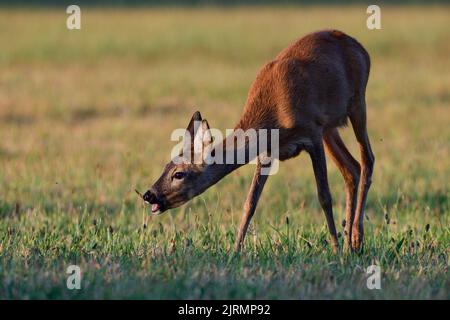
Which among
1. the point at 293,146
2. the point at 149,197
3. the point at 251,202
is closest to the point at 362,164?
the point at 293,146

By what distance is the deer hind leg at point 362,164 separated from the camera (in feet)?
28.5

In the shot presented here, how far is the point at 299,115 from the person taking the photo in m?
8.22

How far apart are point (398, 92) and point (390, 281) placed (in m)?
13.6

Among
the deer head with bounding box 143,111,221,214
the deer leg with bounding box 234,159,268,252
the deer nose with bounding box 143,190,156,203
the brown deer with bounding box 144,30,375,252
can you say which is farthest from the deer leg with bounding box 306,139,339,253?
the deer nose with bounding box 143,190,156,203

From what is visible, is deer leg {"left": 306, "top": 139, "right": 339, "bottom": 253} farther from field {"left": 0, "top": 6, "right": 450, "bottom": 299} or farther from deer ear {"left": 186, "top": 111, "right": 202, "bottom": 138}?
deer ear {"left": 186, "top": 111, "right": 202, "bottom": 138}

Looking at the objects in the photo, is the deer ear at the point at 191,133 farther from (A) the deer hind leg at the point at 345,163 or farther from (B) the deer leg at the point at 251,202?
(A) the deer hind leg at the point at 345,163

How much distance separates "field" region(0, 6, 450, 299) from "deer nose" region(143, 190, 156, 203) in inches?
14.2

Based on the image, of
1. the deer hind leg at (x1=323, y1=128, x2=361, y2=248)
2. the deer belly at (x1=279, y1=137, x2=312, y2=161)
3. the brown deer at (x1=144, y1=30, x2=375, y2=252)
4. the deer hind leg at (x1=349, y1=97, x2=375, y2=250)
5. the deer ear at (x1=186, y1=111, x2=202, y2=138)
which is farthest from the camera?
the deer hind leg at (x1=323, y1=128, x2=361, y2=248)

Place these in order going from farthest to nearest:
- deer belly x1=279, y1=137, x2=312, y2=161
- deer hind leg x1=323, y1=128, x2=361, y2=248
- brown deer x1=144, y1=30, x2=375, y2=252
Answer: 1. deer hind leg x1=323, y1=128, x2=361, y2=248
2. deer belly x1=279, y1=137, x2=312, y2=161
3. brown deer x1=144, y1=30, x2=375, y2=252

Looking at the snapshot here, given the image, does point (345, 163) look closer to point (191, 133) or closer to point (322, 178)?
point (322, 178)

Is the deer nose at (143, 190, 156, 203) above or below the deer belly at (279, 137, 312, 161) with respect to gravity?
below

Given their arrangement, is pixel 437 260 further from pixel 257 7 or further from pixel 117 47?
pixel 257 7

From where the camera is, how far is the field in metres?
6.93
